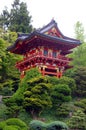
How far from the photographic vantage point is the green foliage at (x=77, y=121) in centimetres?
2583

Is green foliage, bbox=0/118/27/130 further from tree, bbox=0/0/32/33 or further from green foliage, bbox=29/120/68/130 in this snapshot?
tree, bbox=0/0/32/33

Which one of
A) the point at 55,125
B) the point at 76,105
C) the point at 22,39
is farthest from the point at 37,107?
the point at 22,39

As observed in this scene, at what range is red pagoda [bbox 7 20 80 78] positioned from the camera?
33938 millimetres

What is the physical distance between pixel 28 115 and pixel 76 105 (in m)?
5.58

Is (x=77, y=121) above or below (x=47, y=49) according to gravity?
below

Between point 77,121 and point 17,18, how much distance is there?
35.2m

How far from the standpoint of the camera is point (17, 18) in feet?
190

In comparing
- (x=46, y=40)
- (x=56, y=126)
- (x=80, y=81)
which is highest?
(x=46, y=40)

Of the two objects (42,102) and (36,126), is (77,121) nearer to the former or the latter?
(42,102)

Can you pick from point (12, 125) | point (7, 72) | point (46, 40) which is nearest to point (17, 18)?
point (7, 72)

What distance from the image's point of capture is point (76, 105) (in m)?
30.5

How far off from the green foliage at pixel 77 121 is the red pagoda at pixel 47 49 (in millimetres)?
8379

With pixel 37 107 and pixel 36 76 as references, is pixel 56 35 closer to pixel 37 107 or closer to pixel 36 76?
pixel 36 76

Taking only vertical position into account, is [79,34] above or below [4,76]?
above
